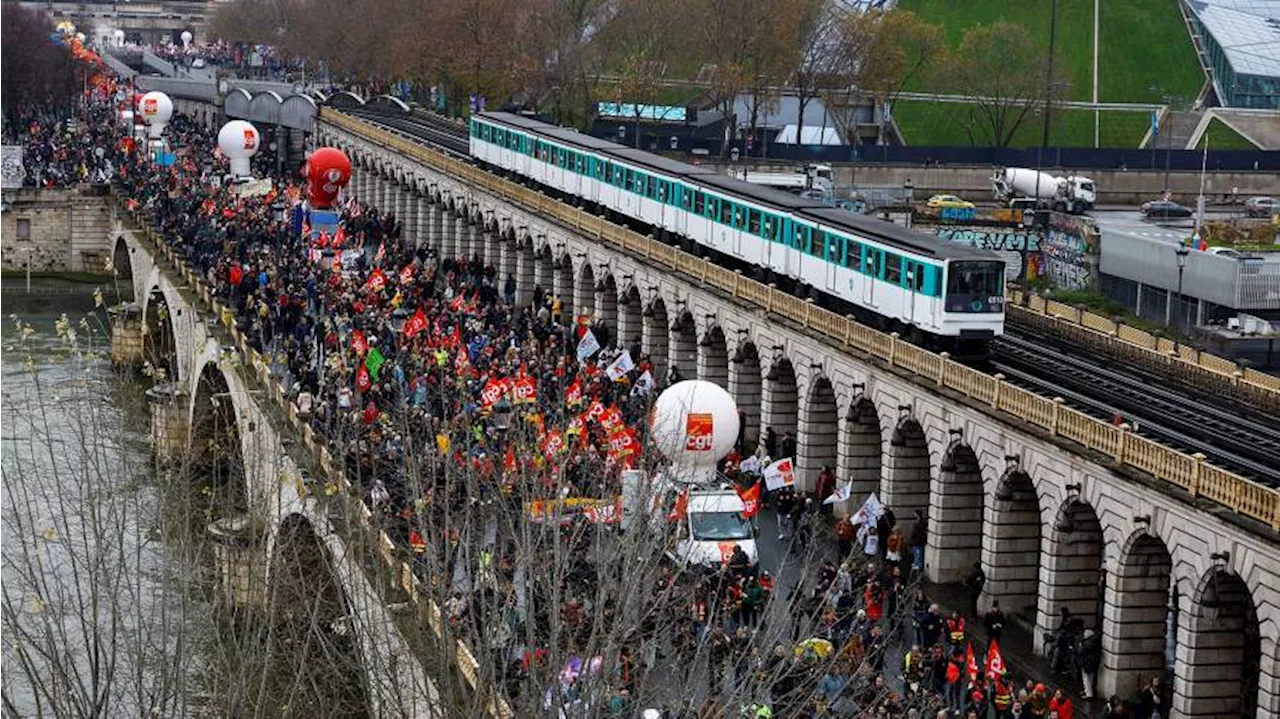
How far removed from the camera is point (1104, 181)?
127m

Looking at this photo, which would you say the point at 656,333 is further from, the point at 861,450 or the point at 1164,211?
the point at 1164,211

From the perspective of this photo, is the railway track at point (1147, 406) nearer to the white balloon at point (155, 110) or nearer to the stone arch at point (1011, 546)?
the stone arch at point (1011, 546)

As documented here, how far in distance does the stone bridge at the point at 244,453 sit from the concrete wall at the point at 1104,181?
37012mm

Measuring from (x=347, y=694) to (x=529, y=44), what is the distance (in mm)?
104814

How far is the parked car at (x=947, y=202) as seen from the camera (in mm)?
112300

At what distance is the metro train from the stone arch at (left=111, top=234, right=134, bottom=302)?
74.9 feet

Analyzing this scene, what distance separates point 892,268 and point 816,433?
184 inches

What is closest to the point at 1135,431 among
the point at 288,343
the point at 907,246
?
the point at 907,246

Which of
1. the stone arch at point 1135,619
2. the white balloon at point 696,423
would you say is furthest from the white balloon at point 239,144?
the stone arch at point 1135,619

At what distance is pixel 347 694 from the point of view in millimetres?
46906

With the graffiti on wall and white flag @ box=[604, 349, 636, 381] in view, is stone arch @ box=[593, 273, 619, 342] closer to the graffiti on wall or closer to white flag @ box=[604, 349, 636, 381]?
white flag @ box=[604, 349, 636, 381]

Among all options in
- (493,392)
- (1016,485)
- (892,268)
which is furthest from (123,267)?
(1016,485)

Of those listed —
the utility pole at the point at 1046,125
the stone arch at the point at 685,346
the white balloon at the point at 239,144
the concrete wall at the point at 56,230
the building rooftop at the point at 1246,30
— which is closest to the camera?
the stone arch at the point at 685,346

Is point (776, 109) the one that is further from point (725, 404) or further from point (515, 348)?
point (725, 404)
